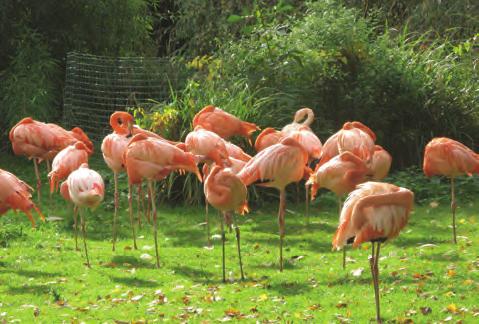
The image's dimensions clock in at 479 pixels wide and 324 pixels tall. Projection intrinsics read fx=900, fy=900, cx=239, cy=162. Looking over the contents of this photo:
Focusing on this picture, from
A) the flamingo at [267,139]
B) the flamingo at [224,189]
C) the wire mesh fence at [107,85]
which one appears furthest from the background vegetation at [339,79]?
the flamingo at [224,189]

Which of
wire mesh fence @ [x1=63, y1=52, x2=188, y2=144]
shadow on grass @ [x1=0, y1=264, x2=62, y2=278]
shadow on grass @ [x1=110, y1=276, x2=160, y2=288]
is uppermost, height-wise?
wire mesh fence @ [x1=63, y1=52, x2=188, y2=144]

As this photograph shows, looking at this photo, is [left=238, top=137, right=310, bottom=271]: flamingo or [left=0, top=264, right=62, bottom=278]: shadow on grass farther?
[left=0, top=264, right=62, bottom=278]: shadow on grass

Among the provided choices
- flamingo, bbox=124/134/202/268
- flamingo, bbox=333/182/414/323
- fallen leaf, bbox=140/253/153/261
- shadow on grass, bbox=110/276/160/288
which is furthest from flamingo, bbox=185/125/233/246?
flamingo, bbox=333/182/414/323

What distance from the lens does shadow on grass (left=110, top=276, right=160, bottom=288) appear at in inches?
279

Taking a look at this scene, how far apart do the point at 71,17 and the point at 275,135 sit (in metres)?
6.22

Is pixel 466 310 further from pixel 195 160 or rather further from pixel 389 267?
pixel 195 160

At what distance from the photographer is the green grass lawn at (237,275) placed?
20.4ft

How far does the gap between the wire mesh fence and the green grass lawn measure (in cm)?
356

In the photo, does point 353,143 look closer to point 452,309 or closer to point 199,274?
point 199,274

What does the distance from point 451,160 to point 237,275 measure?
2.26 meters

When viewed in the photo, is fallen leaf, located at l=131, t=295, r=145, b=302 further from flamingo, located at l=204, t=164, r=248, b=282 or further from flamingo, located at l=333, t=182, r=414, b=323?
flamingo, located at l=333, t=182, r=414, b=323

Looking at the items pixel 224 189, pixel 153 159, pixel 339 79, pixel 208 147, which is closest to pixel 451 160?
pixel 208 147

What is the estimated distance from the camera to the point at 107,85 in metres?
13.2

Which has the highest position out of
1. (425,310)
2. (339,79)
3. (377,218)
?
(339,79)
